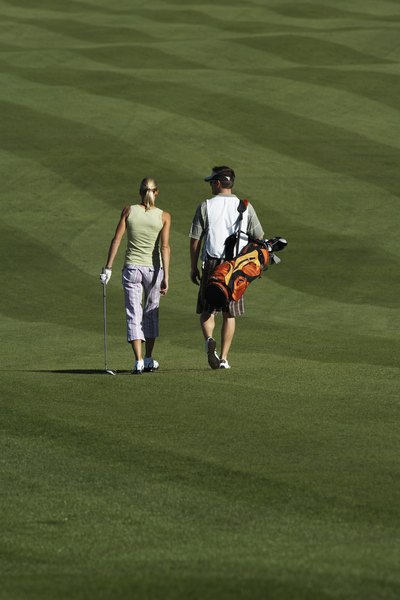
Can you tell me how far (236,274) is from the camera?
43.1 feet

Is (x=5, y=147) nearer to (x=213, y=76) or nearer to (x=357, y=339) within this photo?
(x=213, y=76)

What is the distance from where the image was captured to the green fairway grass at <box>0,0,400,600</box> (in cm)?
714

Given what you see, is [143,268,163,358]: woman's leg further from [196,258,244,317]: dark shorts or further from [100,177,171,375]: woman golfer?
[196,258,244,317]: dark shorts

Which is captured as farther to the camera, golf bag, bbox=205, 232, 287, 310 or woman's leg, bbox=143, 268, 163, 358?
woman's leg, bbox=143, 268, 163, 358

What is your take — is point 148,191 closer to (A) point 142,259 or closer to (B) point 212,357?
(A) point 142,259

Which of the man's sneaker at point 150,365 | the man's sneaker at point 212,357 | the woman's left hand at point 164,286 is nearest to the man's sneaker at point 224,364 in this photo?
the man's sneaker at point 212,357

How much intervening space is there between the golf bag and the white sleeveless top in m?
0.17

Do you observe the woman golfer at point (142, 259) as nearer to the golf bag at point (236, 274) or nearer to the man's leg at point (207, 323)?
the man's leg at point (207, 323)

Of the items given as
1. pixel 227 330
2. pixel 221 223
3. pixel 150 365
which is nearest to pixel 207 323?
pixel 227 330

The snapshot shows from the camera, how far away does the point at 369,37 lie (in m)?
42.4

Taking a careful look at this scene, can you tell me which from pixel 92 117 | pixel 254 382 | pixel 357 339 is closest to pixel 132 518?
pixel 254 382

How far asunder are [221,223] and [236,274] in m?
0.64

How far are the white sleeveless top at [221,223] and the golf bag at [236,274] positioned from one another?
0.17 m

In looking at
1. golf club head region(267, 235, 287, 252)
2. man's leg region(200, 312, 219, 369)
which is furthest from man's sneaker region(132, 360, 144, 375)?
golf club head region(267, 235, 287, 252)
